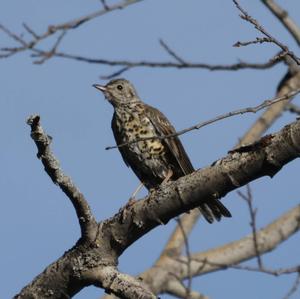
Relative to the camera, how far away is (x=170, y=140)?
28.3ft

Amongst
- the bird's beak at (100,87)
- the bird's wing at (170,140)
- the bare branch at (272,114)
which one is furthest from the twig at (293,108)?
the bare branch at (272,114)

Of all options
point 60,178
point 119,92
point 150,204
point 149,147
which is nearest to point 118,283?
point 150,204

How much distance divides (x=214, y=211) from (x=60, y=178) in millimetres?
2635

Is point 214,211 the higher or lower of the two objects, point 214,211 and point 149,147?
the lower

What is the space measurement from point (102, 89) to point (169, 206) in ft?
16.2

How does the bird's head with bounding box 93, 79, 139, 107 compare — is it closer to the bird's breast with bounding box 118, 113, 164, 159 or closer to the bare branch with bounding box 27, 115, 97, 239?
the bird's breast with bounding box 118, 113, 164, 159

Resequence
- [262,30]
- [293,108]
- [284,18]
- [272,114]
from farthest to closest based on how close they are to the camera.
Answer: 1. [272,114]
2. [284,18]
3. [293,108]
4. [262,30]

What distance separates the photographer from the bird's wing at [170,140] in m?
8.48

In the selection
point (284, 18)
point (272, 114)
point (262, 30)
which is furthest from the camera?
point (272, 114)

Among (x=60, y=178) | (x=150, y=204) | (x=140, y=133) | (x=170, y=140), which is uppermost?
(x=140, y=133)

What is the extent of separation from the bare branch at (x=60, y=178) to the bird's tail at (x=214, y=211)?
2.12 meters

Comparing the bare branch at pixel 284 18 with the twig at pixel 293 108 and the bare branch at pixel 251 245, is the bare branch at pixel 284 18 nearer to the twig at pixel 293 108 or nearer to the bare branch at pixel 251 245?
the twig at pixel 293 108

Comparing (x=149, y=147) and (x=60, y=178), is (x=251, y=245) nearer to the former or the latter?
(x=149, y=147)

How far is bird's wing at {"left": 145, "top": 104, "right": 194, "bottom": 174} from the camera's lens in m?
8.48
